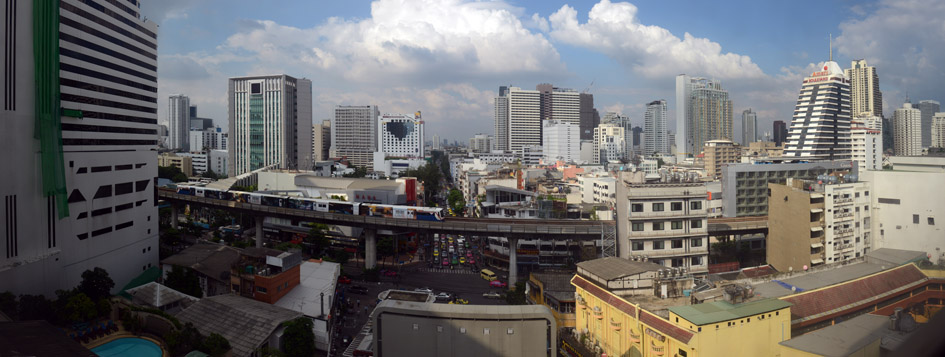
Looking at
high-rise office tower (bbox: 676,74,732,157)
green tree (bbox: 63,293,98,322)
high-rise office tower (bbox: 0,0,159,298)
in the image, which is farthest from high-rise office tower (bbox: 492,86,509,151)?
green tree (bbox: 63,293,98,322)

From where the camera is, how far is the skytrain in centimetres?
2422

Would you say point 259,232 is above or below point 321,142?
below

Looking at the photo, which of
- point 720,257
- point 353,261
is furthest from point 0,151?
point 720,257

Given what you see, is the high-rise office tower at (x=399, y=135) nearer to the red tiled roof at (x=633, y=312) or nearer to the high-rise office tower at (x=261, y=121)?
the high-rise office tower at (x=261, y=121)

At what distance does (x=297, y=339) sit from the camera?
12.8m

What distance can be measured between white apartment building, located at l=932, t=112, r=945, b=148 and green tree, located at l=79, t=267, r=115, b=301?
6076cm

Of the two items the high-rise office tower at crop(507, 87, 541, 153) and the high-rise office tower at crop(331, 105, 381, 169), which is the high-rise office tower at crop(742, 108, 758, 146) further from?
the high-rise office tower at crop(331, 105, 381, 169)

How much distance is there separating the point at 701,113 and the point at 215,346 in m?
84.3

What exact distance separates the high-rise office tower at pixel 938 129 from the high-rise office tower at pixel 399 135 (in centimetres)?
5880

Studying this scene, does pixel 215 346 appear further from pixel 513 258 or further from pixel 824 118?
pixel 824 118

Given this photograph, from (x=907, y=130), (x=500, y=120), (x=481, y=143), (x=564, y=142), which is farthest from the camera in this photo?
(x=481, y=143)

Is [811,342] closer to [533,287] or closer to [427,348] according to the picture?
[427,348]

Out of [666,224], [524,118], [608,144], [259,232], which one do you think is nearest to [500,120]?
[524,118]

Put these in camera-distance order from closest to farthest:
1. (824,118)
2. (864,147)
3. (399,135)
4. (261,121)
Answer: (824,118)
(864,147)
(261,121)
(399,135)
